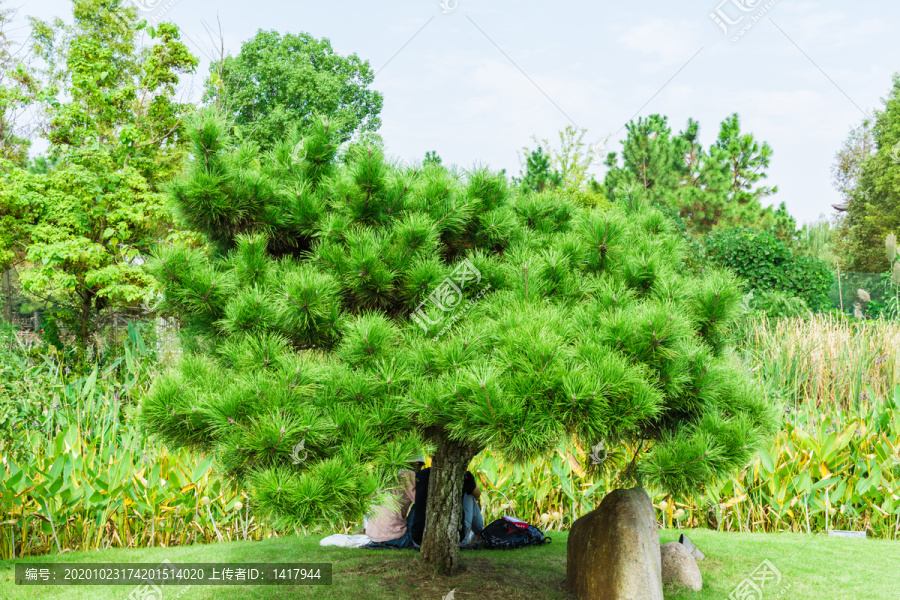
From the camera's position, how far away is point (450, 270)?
8.73ft

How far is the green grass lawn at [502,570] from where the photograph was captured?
10.6 ft

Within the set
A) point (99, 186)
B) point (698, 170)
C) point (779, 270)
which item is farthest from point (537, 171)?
point (99, 186)

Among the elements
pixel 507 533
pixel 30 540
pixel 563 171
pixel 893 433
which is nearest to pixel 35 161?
pixel 563 171

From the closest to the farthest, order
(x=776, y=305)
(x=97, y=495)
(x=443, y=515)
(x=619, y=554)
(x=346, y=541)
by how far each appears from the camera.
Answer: (x=619, y=554) < (x=443, y=515) < (x=97, y=495) < (x=346, y=541) < (x=776, y=305)

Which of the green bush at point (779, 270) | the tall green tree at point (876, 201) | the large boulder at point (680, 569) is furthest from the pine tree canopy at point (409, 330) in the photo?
the tall green tree at point (876, 201)

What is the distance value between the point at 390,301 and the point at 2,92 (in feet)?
40.6

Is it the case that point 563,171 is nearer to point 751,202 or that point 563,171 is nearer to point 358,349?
point 751,202

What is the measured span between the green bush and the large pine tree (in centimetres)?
768

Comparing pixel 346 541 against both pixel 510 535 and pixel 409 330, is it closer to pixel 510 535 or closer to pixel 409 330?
pixel 510 535

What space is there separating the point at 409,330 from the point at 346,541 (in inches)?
92.0

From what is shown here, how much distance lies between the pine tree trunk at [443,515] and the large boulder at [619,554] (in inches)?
26.2

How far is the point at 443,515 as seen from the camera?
10.6ft

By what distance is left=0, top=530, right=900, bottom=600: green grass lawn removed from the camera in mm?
3217

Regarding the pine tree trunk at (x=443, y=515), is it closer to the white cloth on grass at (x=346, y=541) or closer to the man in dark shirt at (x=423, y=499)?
the man in dark shirt at (x=423, y=499)
